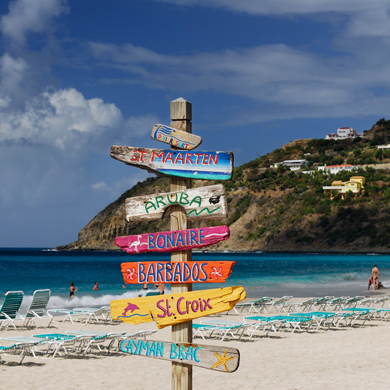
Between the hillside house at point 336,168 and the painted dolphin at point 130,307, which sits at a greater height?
the hillside house at point 336,168

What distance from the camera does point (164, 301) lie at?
470 cm

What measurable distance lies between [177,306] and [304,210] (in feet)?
338

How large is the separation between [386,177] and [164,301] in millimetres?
110317

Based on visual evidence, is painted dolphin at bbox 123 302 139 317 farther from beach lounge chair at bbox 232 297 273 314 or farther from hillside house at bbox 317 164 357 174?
hillside house at bbox 317 164 357 174

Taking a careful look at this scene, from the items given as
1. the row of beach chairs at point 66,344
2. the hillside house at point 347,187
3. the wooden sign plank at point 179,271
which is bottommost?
the row of beach chairs at point 66,344

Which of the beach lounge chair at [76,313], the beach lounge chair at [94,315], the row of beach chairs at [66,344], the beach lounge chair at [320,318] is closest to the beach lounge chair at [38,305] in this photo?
the beach lounge chair at [76,313]

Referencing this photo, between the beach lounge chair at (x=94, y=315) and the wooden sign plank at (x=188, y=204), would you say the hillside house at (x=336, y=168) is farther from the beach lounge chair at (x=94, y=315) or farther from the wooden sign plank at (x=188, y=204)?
the wooden sign plank at (x=188, y=204)

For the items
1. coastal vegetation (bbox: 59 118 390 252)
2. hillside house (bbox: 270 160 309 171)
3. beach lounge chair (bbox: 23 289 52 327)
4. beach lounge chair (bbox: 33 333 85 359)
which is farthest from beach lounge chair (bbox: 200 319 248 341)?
hillside house (bbox: 270 160 309 171)

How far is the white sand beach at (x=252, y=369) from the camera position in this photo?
7562 millimetres

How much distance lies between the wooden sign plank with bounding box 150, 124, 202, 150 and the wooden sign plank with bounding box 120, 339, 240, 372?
1576 mm

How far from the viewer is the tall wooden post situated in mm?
4668

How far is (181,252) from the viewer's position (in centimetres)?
470

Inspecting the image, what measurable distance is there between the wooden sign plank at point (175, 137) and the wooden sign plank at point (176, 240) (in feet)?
2.42

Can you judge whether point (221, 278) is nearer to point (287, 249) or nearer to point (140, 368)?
point (140, 368)
